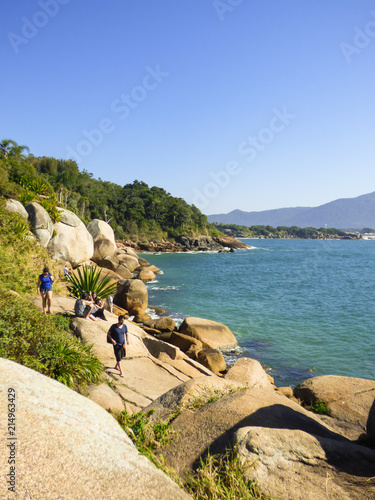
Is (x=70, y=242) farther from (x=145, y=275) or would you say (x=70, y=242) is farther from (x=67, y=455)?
(x=67, y=455)

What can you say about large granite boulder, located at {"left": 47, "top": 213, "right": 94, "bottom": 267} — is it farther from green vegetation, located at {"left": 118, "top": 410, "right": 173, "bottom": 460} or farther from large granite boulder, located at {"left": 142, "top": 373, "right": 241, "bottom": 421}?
green vegetation, located at {"left": 118, "top": 410, "right": 173, "bottom": 460}

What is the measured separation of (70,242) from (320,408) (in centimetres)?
2114

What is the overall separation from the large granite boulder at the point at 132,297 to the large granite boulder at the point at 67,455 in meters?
15.9

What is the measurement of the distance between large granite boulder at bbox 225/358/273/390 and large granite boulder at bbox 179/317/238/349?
4745 mm

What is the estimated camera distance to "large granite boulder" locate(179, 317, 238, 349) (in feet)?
52.5

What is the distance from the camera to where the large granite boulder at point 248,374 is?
10.4m

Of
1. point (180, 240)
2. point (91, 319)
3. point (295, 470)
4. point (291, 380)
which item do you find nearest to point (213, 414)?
point (295, 470)

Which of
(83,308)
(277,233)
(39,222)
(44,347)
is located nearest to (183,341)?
(83,308)

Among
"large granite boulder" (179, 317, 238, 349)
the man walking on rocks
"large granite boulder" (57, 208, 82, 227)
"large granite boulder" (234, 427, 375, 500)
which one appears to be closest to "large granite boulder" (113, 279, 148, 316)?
"large granite boulder" (179, 317, 238, 349)

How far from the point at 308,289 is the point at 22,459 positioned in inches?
1303

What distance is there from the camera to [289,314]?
2323 cm

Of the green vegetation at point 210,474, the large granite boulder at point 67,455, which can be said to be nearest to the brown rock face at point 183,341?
the green vegetation at point 210,474

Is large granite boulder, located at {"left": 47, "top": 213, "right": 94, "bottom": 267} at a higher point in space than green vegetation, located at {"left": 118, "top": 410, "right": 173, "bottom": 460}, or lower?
higher

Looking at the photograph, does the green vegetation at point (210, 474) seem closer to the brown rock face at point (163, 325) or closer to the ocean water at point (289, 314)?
the ocean water at point (289, 314)
